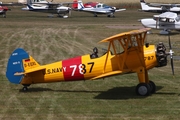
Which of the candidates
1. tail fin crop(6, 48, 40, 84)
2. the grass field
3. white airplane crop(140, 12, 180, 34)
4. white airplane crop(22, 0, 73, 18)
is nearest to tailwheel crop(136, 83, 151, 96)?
the grass field

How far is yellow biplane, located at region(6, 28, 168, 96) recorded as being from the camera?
11.9m

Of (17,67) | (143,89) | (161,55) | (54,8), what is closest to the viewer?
(161,55)

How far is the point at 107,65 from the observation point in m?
12.3

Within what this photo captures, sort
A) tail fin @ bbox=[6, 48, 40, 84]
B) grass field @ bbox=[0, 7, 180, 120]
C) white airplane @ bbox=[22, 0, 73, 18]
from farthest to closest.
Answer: white airplane @ bbox=[22, 0, 73, 18] → tail fin @ bbox=[6, 48, 40, 84] → grass field @ bbox=[0, 7, 180, 120]

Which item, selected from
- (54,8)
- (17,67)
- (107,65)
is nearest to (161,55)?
(107,65)

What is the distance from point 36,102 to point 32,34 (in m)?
20.1

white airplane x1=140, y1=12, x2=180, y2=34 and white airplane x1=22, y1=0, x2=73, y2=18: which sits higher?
white airplane x1=140, y1=12, x2=180, y2=34

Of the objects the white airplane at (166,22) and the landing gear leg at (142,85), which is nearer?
the landing gear leg at (142,85)

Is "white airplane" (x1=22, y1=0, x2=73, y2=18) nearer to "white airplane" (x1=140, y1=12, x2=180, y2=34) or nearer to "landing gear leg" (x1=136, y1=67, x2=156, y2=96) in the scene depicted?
"white airplane" (x1=140, y1=12, x2=180, y2=34)

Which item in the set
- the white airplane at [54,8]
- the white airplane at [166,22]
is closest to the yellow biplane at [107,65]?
the white airplane at [166,22]

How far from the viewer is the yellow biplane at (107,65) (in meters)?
11.9

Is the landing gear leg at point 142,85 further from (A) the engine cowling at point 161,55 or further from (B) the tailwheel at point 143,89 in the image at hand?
(A) the engine cowling at point 161,55

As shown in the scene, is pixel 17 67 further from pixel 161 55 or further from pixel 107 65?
pixel 161 55

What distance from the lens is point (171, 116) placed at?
10.1m
